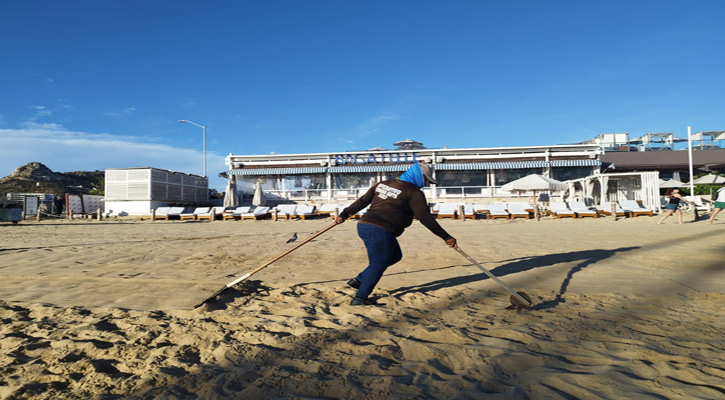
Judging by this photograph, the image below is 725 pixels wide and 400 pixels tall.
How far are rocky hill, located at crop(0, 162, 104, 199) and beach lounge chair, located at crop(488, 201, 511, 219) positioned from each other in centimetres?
3632

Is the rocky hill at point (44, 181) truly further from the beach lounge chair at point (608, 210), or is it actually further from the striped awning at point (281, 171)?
the beach lounge chair at point (608, 210)

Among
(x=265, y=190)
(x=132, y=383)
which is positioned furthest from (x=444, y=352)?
(x=265, y=190)

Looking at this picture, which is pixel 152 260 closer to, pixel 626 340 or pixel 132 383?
pixel 132 383

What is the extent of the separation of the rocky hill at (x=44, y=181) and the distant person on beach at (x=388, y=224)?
3979 cm

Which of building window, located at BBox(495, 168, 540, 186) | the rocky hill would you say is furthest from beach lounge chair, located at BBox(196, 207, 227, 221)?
the rocky hill

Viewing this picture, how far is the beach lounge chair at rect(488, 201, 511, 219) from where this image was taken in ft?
64.2

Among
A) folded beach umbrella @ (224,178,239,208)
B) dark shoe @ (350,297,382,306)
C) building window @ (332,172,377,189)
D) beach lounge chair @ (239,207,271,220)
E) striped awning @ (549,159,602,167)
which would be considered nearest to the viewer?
dark shoe @ (350,297,382,306)

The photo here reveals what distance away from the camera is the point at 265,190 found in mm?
29859

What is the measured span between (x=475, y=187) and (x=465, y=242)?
19344 mm

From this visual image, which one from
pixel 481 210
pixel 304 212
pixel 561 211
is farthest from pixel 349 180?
pixel 561 211

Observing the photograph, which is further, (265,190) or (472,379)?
(265,190)

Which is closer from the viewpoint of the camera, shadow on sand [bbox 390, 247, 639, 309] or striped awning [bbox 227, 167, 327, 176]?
shadow on sand [bbox 390, 247, 639, 309]

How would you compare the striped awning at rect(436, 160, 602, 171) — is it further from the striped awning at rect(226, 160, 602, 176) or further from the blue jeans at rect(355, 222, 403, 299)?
the blue jeans at rect(355, 222, 403, 299)

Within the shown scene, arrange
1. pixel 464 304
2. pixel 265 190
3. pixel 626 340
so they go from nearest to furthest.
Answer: pixel 626 340, pixel 464 304, pixel 265 190
